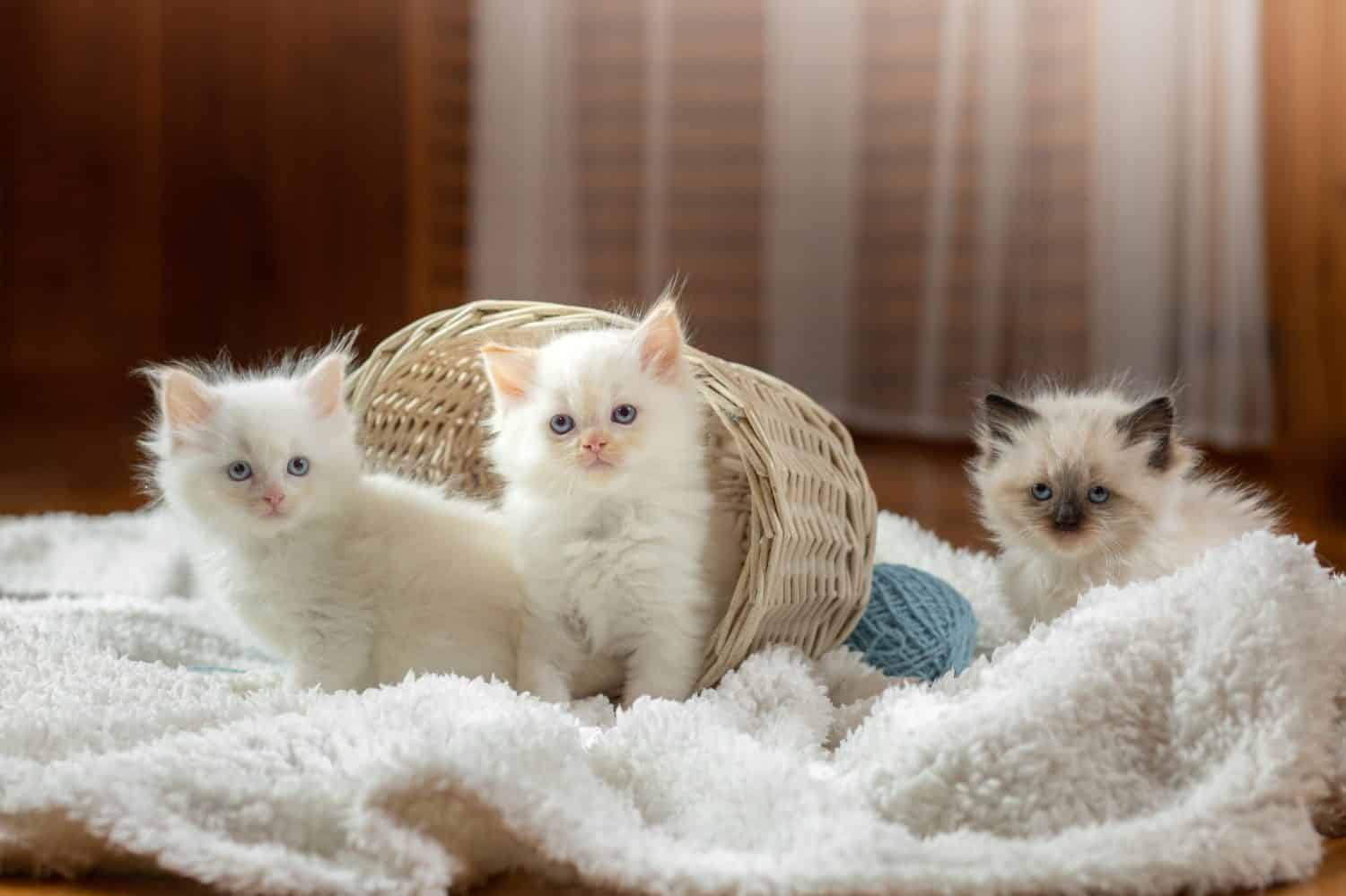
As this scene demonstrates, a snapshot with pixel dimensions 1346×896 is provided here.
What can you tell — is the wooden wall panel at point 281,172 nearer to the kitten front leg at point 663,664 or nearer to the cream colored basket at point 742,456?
the cream colored basket at point 742,456

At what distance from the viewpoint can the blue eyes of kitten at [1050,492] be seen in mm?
1806

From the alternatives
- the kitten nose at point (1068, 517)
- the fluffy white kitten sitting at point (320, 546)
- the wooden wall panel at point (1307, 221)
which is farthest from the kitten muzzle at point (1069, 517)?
the wooden wall panel at point (1307, 221)

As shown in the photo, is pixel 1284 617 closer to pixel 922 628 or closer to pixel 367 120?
pixel 922 628

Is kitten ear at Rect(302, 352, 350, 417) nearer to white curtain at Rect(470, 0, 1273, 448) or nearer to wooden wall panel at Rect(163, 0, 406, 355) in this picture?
white curtain at Rect(470, 0, 1273, 448)

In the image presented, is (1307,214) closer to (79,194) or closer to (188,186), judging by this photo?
(188,186)

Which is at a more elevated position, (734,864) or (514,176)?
(514,176)

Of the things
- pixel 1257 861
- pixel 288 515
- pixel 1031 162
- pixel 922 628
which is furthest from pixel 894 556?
pixel 1031 162

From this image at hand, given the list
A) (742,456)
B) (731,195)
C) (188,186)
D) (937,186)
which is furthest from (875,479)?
(188,186)

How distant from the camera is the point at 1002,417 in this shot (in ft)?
6.25

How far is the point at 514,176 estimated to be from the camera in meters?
4.43

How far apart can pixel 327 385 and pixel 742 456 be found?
504 mm

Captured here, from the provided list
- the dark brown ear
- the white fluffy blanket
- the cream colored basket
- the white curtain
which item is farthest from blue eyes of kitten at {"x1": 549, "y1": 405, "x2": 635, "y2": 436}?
the white curtain

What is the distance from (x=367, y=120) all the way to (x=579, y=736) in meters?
3.79

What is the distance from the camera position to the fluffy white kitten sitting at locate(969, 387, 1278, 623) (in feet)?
5.88
